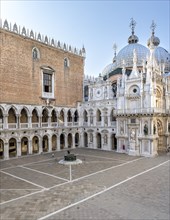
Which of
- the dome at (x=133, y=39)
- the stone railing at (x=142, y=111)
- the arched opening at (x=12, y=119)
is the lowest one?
the arched opening at (x=12, y=119)

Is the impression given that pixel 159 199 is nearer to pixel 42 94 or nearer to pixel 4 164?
pixel 4 164

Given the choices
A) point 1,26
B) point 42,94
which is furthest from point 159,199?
point 1,26

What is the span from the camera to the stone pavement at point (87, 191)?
11.7 meters

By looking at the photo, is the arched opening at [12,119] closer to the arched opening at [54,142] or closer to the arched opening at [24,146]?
the arched opening at [24,146]

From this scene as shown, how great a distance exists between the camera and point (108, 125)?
34031mm

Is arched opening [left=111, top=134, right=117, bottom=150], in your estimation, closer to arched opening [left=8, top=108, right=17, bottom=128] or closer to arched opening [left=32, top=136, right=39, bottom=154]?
arched opening [left=32, top=136, right=39, bottom=154]

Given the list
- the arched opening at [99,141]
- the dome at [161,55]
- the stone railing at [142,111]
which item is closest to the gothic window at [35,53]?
the stone railing at [142,111]

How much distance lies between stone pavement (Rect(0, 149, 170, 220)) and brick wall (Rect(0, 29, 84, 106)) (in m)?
10.3

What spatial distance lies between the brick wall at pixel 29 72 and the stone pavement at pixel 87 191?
1032cm

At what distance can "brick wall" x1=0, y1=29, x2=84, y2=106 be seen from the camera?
28047 millimetres

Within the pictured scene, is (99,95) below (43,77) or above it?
below

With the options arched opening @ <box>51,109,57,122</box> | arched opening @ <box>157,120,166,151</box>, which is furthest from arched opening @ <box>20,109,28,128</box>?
arched opening @ <box>157,120,166,151</box>

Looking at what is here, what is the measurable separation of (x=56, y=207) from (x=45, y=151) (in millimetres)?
21019

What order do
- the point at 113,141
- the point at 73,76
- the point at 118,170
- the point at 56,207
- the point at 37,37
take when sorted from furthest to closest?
the point at 73,76 → the point at 113,141 → the point at 37,37 → the point at 118,170 → the point at 56,207
